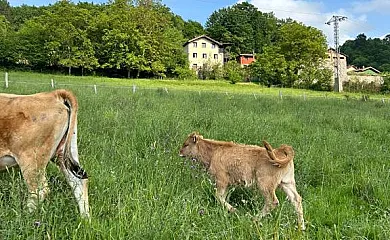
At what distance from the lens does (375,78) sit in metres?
72.6

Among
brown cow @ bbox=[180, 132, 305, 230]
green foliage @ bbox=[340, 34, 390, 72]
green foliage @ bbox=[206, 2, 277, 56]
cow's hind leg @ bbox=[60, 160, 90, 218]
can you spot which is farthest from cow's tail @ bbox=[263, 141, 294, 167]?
green foliage @ bbox=[340, 34, 390, 72]

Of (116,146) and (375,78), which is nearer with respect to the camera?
(116,146)

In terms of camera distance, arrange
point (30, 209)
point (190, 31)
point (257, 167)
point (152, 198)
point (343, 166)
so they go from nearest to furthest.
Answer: point (30, 209) < point (152, 198) < point (257, 167) < point (343, 166) < point (190, 31)

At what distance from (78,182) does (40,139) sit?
597 millimetres

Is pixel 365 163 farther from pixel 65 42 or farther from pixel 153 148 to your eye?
pixel 65 42

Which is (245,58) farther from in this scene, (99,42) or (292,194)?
(292,194)

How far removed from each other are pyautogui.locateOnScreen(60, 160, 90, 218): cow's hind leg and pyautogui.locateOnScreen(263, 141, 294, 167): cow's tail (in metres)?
2.09

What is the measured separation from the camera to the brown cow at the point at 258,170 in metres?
4.86

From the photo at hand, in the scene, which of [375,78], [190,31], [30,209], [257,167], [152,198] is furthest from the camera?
[190,31]

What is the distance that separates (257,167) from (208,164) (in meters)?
1.02

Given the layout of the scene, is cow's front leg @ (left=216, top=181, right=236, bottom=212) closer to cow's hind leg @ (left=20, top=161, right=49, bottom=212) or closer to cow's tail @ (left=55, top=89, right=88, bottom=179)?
cow's tail @ (left=55, top=89, right=88, bottom=179)

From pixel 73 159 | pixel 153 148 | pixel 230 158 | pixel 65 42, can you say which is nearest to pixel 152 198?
pixel 73 159

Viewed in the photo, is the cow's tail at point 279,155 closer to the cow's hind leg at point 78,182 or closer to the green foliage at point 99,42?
the cow's hind leg at point 78,182

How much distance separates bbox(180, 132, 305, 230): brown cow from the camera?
4855mm
